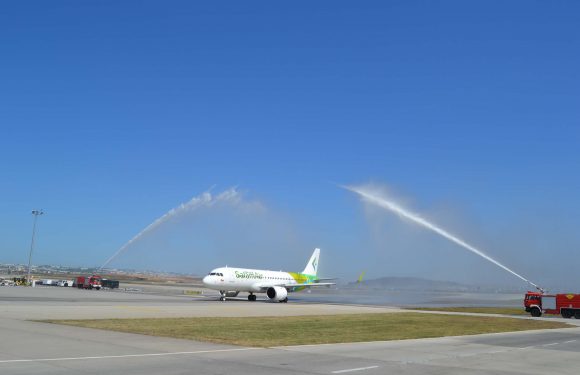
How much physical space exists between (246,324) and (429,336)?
29.7ft

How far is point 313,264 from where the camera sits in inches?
3044

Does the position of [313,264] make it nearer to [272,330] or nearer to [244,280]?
[244,280]

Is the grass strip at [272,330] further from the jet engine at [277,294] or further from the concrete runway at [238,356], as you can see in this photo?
the jet engine at [277,294]

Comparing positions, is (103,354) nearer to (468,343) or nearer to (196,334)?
(196,334)

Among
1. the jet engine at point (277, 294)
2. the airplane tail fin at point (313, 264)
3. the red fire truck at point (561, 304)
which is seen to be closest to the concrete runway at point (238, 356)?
the red fire truck at point (561, 304)

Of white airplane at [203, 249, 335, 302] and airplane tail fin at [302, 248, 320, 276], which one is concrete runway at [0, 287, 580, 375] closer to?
white airplane at [203, 249, 335, 302]

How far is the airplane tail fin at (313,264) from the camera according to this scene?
3019 inches

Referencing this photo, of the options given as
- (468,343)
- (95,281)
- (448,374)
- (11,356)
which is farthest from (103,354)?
(95,281)

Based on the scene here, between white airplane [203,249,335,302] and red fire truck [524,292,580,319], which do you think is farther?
white airplane [203,249,335,302]

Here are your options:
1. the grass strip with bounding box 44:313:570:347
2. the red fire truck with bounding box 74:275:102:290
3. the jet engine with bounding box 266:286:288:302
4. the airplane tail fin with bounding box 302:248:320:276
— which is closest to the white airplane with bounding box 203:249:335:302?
the jet engine with bounding box 266:286:288:302

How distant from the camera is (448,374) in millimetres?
13820

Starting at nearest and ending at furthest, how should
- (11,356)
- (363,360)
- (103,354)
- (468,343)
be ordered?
1. (11,356)
2. (103,354)
3. (363,360)
4. (468,343)

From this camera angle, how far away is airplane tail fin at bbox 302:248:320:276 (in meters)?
76.7

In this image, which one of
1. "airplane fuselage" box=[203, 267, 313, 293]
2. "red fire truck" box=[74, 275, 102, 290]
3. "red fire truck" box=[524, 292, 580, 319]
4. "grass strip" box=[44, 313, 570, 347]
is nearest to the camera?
"grass strip" box=[44, 313, 570, 347]
